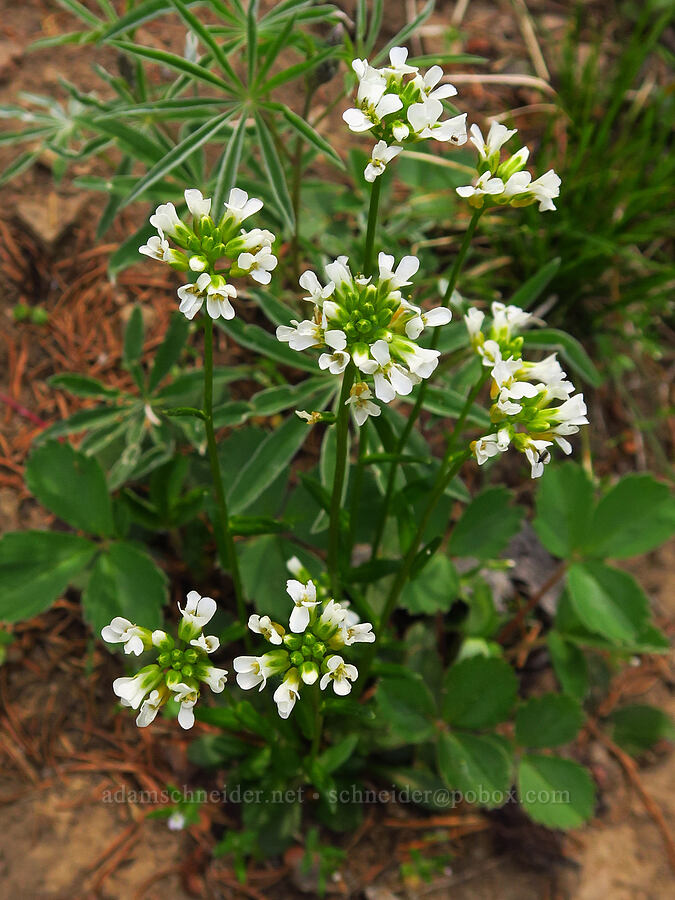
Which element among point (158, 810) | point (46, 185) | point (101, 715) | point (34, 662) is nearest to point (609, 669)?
point (158, 810)

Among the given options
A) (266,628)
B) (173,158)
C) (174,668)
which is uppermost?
(173,158)

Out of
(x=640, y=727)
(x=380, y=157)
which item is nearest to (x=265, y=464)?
(x=380, y=157)

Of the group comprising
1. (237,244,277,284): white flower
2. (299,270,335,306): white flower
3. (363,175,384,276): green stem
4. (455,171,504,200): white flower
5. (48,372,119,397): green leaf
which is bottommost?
(48,372,119,397): green leaf

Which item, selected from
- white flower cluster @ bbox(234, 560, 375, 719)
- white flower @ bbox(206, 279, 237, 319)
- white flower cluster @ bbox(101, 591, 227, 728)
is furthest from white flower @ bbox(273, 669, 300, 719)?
white flower @ bbox(206, 279, 237, 319)

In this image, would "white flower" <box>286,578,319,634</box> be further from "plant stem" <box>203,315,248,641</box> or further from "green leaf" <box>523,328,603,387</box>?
"green leaf" <box>523,328,603,387</box>

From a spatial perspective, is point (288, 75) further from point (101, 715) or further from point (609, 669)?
point (609, 669)

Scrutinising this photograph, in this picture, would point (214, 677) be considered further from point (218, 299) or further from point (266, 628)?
point (218, 299)

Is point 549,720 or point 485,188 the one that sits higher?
point 485,188
